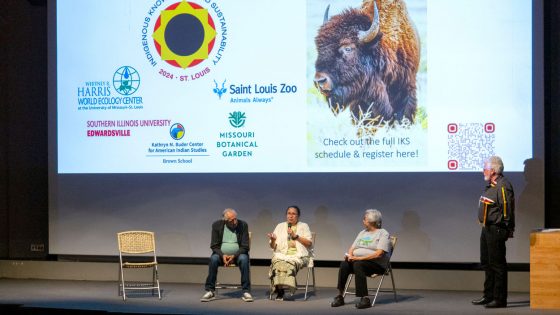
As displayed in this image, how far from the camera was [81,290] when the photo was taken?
793 centimetres

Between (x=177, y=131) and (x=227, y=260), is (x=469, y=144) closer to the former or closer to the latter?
(x=227, y=260)

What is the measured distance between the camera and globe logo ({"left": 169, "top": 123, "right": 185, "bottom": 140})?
817 cm

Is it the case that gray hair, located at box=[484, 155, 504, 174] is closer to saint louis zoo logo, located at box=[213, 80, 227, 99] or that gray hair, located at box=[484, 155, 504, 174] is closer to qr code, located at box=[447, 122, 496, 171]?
qr code, located at box=[447, 122, 496, 171]

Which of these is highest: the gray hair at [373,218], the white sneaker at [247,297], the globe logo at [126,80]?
the globe logo at [126,80]

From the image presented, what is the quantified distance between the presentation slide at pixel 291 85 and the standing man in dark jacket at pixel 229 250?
80cm

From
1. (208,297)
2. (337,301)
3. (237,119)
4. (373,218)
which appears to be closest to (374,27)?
(237,119)

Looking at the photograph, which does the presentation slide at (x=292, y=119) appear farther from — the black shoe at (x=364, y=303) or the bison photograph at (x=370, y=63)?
the black shoe at (x=364, y=303)

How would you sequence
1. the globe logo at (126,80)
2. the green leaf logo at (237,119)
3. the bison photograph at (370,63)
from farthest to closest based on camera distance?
the globe logo at (126,80)
the green leaf logo at (237,119)
the bison photograph at (370,63)

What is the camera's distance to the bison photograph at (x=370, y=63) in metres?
7.72

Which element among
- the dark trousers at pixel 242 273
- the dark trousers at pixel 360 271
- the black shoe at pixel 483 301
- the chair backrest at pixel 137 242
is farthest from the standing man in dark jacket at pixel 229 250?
the black shoe at pixel 483 301

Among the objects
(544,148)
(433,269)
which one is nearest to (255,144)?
(433,269)

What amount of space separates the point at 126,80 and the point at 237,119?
1211 mm

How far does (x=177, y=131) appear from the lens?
322 inches

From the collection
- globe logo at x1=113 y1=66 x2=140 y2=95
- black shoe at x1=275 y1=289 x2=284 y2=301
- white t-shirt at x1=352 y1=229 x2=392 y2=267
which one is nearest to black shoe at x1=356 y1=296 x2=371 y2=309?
white t-shirt at x1=352 y1=229 x2=392 y2=267
